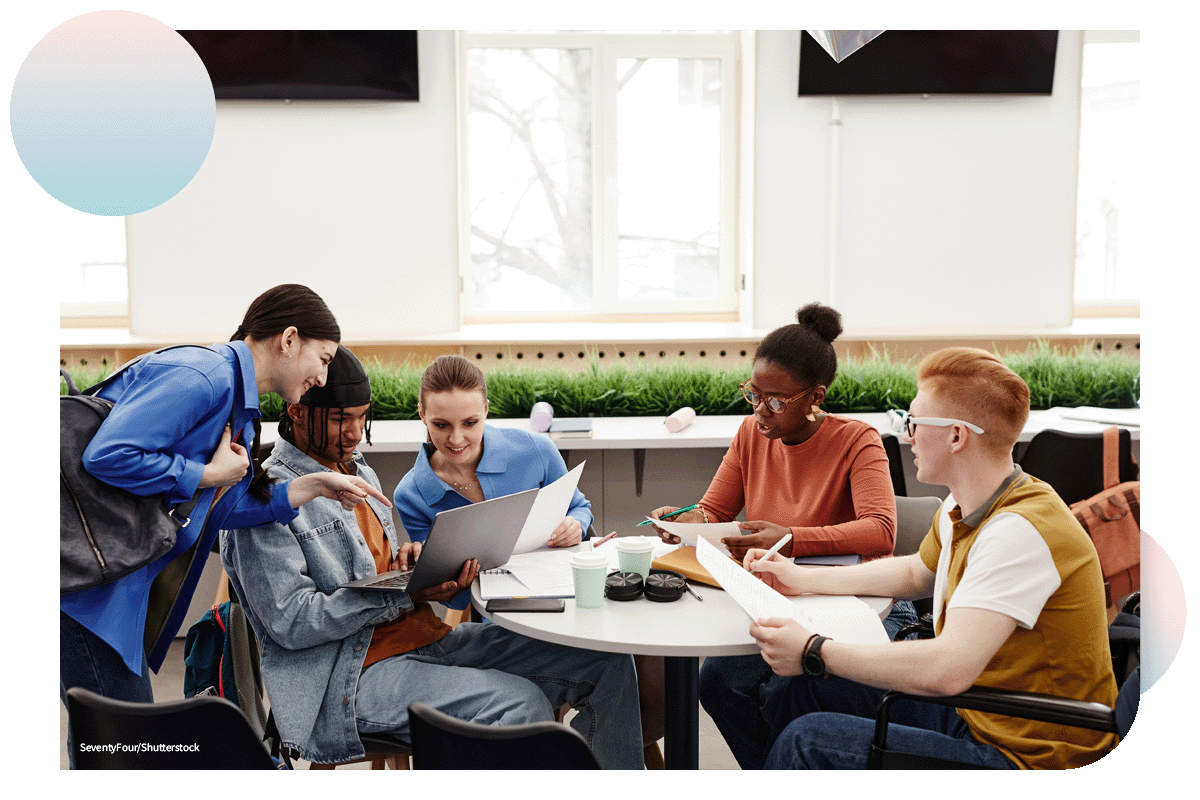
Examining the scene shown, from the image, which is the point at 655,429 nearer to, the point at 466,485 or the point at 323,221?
the point at 466,485

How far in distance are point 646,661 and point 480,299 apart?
4.33 m

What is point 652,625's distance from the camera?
158 cm

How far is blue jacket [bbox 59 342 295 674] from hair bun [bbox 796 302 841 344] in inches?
53.1

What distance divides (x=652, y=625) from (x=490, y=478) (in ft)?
2.40

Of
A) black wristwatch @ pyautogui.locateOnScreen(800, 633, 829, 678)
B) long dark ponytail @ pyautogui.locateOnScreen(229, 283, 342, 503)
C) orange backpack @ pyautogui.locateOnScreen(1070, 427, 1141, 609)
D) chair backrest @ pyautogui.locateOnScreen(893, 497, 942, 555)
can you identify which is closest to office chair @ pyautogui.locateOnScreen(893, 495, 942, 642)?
chair backrest @ pyautogui.locateOnScreen(893, 497, 942, 555)

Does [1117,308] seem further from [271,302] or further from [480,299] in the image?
[271,302]

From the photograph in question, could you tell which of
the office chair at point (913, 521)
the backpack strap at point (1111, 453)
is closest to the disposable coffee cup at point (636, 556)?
the office chair at point (913, 521)

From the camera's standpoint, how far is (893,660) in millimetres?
1390

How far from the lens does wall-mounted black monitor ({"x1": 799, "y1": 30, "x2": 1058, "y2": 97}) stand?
5504 millimetres

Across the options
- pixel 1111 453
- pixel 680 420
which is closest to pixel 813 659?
pixel 1111 453

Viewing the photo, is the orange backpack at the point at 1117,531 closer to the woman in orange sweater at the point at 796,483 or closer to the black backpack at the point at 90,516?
the woman in orange sweater at the point at 796,483

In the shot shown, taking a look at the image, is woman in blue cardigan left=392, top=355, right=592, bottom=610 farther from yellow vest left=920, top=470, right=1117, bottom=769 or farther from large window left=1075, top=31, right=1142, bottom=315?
large window left=1075, top=31, right=1142, bottom=315

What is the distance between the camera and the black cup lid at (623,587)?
172 cm
